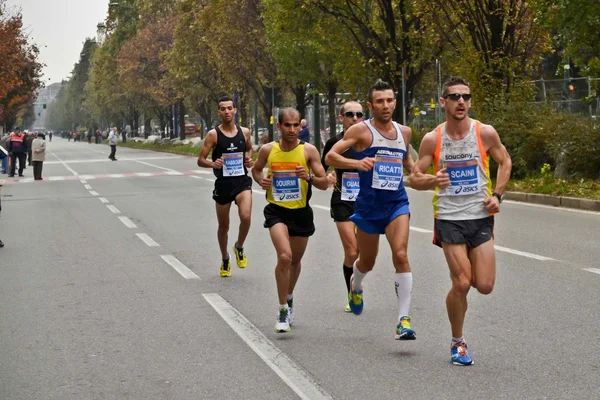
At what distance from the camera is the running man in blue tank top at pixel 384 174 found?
743 cm

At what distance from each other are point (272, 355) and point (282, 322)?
793mm

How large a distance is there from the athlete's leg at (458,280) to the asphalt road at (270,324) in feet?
0.90

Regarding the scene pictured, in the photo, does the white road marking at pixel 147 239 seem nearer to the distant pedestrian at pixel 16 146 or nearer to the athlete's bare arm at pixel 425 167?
the athlete's bare arm at pixel 425 167

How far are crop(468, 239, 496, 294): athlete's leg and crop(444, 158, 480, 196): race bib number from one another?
34 centimetres

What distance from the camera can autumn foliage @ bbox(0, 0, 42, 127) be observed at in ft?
185

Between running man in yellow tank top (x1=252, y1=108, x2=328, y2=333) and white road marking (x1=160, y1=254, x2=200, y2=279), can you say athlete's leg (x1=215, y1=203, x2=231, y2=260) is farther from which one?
running man in yellow tank top (x1=252, y1=108, x2=328, y2=333)

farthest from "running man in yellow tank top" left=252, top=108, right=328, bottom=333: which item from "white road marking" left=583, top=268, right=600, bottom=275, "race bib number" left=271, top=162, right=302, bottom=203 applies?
"white road marking" left=583, top=268, right=600, bottom=275

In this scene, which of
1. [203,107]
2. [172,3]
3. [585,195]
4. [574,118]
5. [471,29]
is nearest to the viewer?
[585,195]

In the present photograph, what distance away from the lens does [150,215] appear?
782 inches

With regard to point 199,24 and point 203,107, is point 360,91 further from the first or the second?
point 203,107

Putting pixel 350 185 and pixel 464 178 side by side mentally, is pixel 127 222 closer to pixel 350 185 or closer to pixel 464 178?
pixel 350 185

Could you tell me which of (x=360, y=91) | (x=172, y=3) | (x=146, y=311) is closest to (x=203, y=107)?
(x=172, y=3)

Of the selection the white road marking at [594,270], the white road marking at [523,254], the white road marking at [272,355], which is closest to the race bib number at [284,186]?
the white road marking at [272,355]

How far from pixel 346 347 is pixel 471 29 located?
68.6ft
